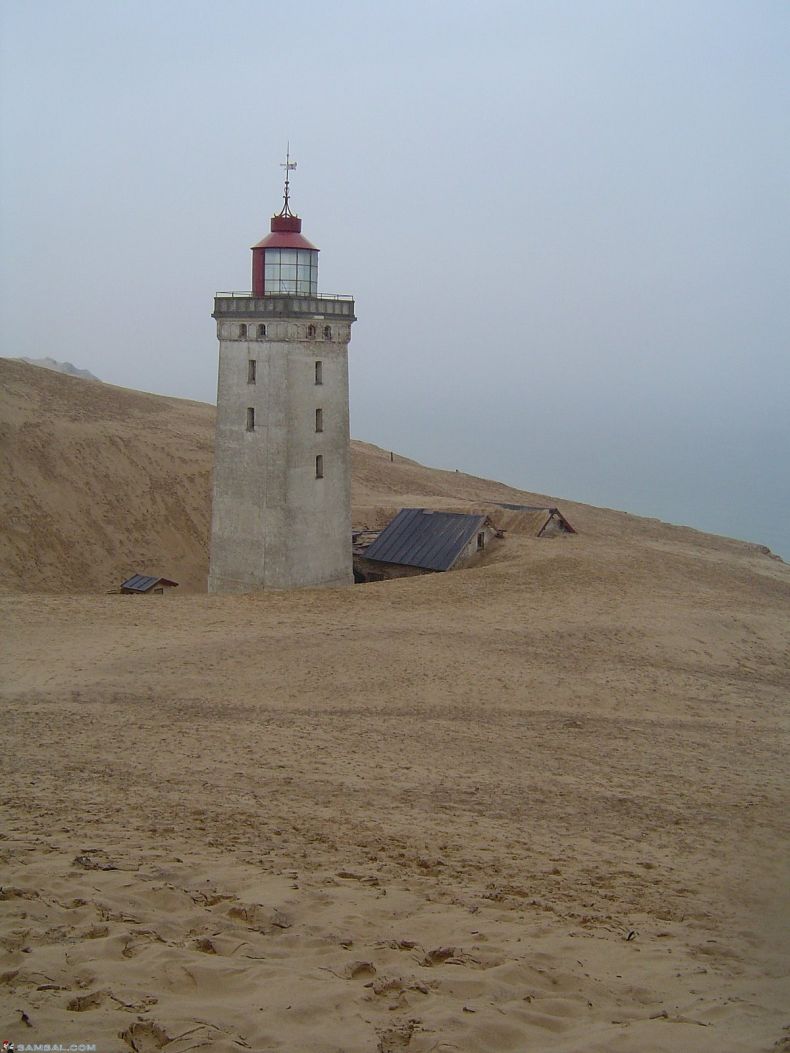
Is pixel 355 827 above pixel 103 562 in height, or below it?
below

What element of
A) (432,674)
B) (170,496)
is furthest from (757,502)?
(432,674)

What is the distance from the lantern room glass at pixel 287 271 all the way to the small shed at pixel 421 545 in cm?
631

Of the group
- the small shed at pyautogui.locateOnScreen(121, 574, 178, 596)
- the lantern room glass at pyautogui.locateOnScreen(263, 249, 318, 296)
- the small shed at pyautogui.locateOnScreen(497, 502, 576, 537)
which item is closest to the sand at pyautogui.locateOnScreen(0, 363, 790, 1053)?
the small shed at pyautogui.locateOnScreen(497, 502, 576, 537)

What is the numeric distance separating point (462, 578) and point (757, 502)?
215ft

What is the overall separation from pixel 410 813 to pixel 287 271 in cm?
1562

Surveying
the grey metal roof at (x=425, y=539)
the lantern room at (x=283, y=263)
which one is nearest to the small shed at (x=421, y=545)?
the grey metal roof at (x=425, y=539)

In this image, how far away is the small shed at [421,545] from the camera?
24.4 m

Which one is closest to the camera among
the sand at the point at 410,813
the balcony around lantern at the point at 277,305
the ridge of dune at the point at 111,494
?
the sand at the point at 410,813

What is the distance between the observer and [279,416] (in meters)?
23.1

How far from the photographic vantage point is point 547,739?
13.8 m

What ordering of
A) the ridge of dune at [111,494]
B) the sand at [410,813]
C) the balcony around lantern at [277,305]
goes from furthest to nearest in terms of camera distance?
1. the ridge of dune at [111,494]
2. the balcony around lantern at [277,305]
3. the sand at [410,813]

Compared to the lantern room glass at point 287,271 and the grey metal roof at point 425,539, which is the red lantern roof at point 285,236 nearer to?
the lantern room glass at point 287,271

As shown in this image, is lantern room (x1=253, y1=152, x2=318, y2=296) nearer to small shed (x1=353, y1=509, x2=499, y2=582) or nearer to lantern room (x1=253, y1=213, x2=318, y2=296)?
lantern room (x1=253, y1=213, x2=318, y2=296)

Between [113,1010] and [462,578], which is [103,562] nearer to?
[462,578]
